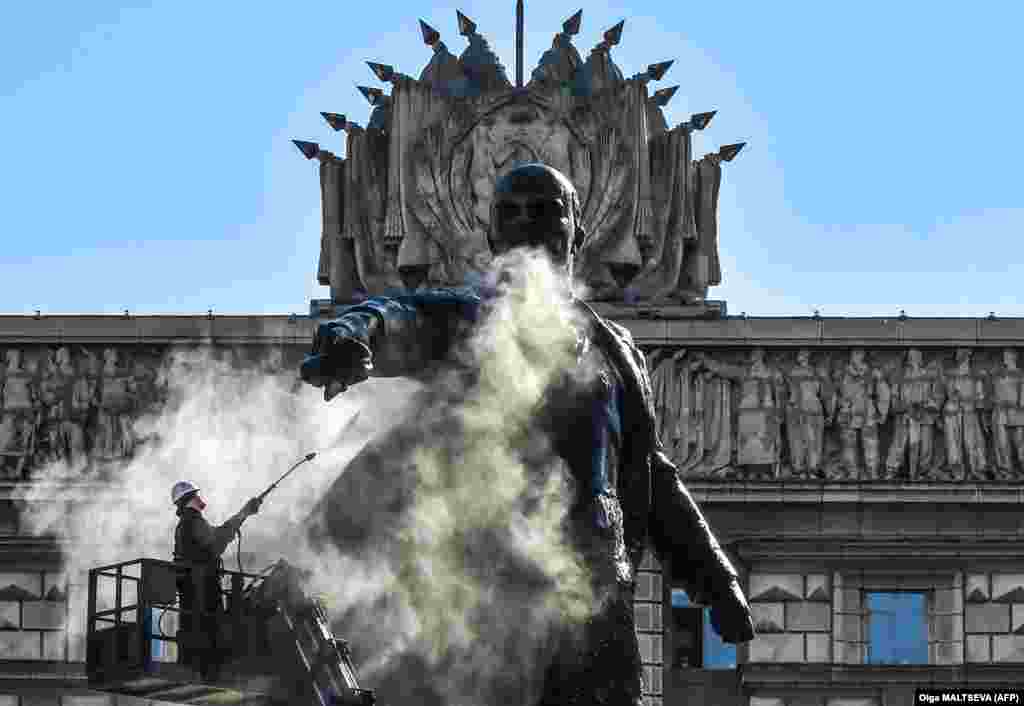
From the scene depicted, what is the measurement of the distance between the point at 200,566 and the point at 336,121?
39689mm

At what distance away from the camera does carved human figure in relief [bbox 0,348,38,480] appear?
55.1 metres

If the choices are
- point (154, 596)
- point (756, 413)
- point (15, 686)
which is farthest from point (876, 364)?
point (154, 596)

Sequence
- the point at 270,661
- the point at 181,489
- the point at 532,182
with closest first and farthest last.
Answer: the point at 270,661, the point at 532,182, the point at 181,489

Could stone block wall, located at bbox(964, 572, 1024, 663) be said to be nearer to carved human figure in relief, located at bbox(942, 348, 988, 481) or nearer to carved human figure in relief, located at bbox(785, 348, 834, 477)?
carved human figure in relief, located at bbox(942, 348, 988, 481)

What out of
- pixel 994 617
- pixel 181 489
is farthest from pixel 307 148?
pixel 181 489

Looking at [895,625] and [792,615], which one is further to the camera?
[792,615]

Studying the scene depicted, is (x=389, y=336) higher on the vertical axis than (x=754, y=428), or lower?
lower

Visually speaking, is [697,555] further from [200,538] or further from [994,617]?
[994,617]

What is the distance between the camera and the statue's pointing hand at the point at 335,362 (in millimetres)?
11109

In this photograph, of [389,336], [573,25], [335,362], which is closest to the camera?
[335,362]

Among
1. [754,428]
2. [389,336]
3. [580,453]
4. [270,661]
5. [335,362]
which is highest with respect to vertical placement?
[754,428]

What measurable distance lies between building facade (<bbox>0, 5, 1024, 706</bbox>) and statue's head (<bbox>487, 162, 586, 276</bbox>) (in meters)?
39.9

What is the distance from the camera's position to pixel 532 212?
12547 mm

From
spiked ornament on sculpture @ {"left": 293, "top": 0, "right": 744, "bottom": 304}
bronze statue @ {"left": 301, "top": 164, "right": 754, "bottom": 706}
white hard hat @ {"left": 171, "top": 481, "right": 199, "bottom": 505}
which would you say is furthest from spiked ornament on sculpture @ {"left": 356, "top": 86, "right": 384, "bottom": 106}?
bronze statue @ {"left": 301, "top": 164, "right": 754, "bottom": 706}
